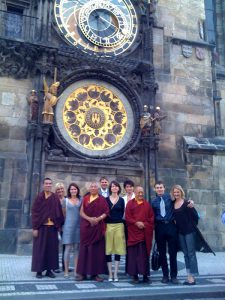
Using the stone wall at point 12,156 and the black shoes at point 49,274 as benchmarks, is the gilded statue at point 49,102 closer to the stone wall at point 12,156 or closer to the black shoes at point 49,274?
Result: the stone wall at point 12,156

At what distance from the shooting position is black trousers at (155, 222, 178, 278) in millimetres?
5523

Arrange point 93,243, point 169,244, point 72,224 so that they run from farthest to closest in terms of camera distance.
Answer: point 72,224 → point 93,243 → point 169,244

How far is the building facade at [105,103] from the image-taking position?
32.5 ft

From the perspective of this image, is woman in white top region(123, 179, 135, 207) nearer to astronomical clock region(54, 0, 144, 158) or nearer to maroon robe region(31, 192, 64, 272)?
→ maroon robe region(31, 192, 64, 272)

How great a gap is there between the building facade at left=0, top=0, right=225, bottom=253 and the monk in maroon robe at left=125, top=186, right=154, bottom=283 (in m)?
4.24

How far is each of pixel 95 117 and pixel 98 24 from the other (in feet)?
10.8

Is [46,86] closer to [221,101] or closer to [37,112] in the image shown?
[37,112]

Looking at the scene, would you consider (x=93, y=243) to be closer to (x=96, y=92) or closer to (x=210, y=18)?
(x=96, y=92)

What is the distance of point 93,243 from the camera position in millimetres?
5691

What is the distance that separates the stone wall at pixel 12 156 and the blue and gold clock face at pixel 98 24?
2.35m

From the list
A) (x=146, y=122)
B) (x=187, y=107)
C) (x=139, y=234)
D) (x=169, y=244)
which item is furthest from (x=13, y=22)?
(x=169, y=244)

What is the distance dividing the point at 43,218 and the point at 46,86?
5.12 meters

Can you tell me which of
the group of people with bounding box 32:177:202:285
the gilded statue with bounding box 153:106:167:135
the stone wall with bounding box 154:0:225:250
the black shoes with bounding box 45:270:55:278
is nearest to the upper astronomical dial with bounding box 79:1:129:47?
the stone wall with bounding box 154:0:225:250

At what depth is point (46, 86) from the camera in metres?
10.1
